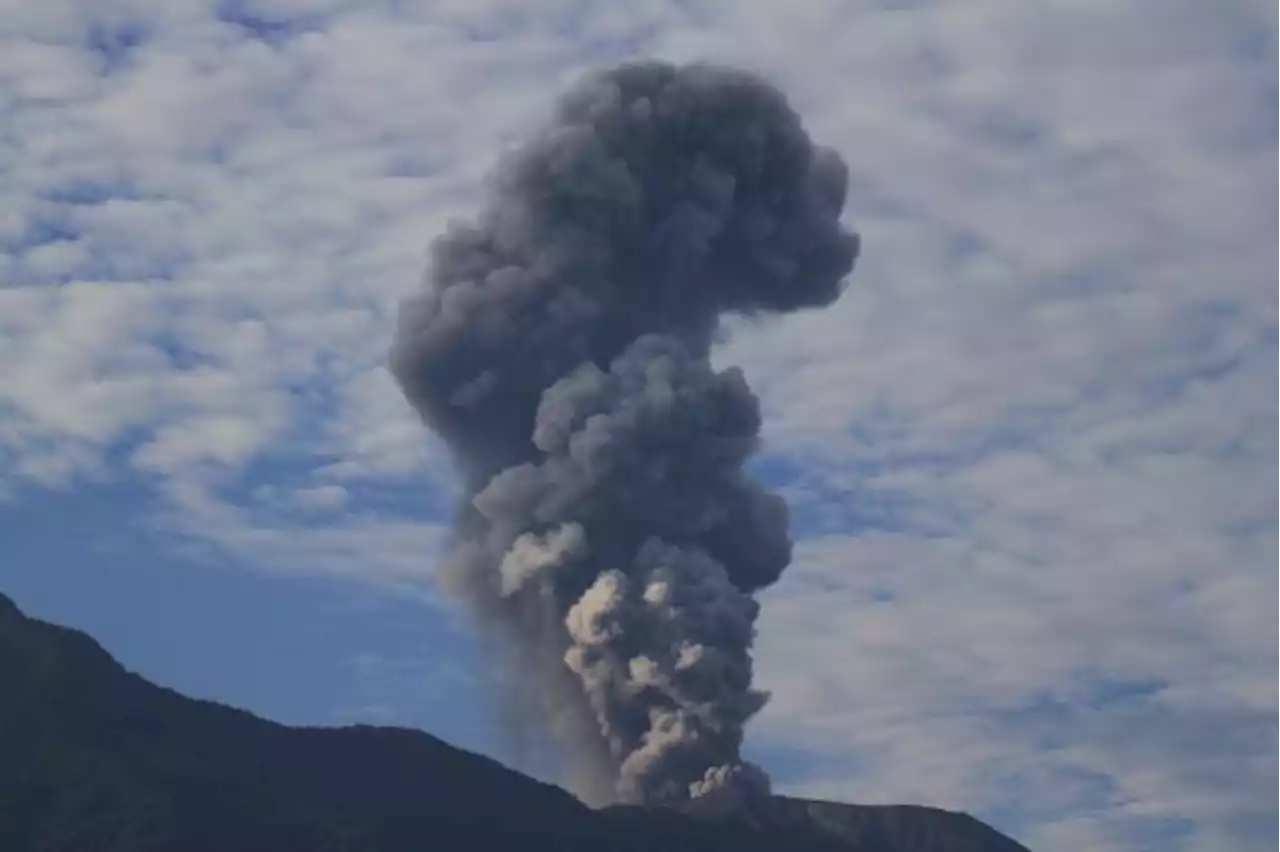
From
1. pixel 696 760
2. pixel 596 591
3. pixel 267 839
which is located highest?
pixel 596 591

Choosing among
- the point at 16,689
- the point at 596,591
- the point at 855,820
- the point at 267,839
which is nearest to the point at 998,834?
the point at 855,820

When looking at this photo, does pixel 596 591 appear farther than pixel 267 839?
Yes

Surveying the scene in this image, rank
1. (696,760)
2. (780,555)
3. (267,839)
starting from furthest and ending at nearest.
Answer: (780,555)
(696,760)
(267,839)

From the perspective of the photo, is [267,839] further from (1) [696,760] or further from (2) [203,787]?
(1) [696,760]

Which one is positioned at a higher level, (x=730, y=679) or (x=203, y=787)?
(x=730, y=679)

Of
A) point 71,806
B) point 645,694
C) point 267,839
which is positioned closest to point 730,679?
point 645,694

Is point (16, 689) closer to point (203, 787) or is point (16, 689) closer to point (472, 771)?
point (203, 787)

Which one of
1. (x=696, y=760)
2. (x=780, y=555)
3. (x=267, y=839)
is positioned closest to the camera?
(x=267, y=839)
